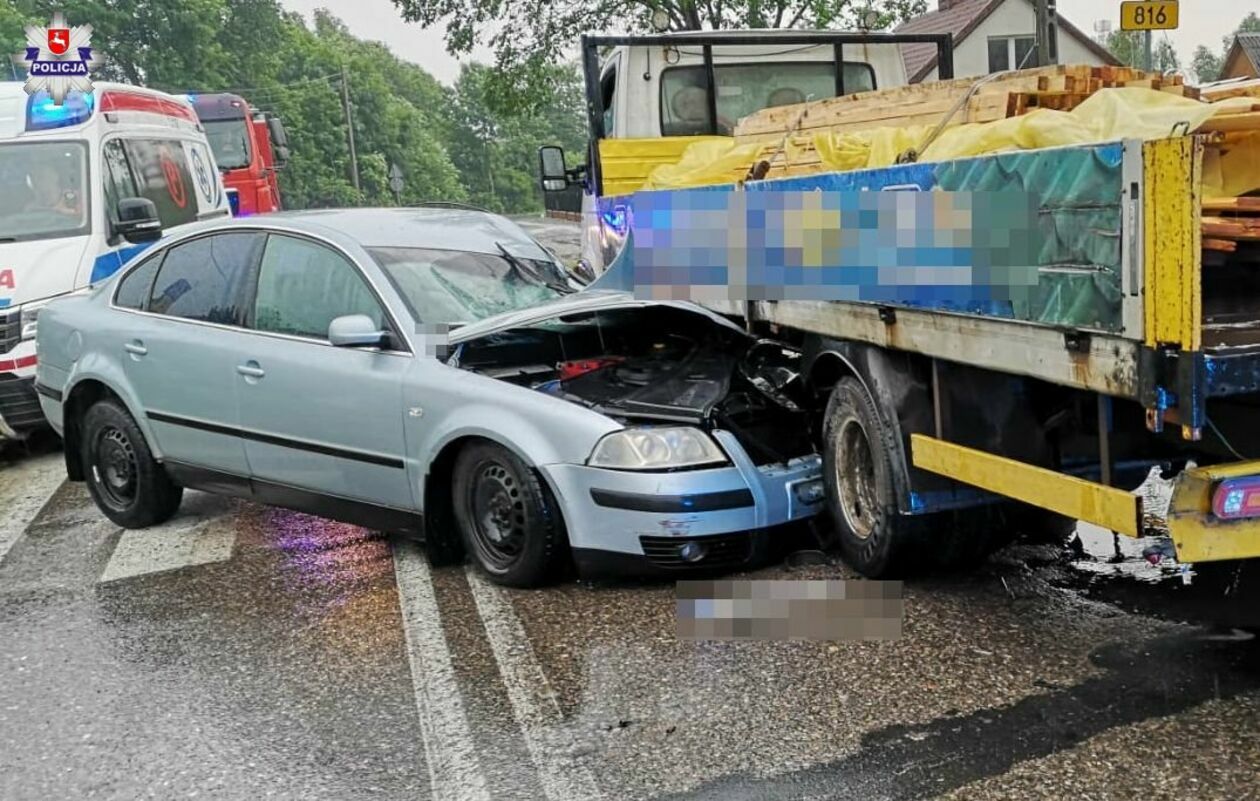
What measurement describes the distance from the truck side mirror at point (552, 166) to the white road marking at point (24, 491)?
13.8ft

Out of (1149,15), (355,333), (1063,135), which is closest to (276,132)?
(1149,15)

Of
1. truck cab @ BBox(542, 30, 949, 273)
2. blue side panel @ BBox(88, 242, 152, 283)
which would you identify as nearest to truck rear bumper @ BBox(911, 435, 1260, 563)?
truck cab @ BBox(542, 30, 949, 273)

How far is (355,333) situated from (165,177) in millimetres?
7101

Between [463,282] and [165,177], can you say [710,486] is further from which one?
[165,177]

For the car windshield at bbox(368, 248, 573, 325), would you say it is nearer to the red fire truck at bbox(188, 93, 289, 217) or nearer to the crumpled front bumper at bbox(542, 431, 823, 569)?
the crumpled front bumper at bbox(542, 431, 823, 569)

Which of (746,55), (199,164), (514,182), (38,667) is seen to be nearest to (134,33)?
(514,182)

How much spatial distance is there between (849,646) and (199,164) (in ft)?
33.6

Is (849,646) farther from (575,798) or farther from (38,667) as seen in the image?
(38,667)

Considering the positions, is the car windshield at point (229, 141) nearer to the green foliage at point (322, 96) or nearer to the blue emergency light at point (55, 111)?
the green foliage at point (322, 96)

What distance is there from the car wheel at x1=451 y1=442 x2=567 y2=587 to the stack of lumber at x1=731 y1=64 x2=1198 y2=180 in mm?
1895

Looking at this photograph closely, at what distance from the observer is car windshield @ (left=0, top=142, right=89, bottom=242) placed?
9.14m

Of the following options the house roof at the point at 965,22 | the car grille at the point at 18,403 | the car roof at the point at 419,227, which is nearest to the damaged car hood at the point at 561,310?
the car roof at the point at 419,227

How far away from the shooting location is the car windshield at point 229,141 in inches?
809

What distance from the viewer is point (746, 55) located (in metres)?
8.71
